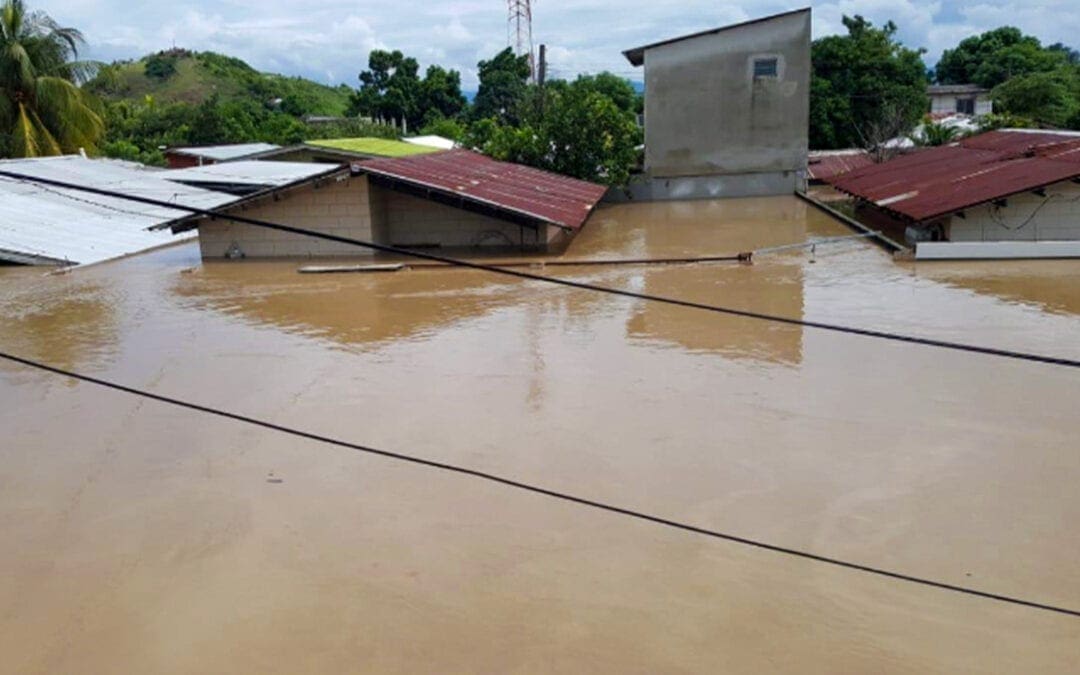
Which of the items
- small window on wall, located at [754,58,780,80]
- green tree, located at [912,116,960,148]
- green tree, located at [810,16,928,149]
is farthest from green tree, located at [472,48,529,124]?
small window on wall, located at [754,58,780,80]

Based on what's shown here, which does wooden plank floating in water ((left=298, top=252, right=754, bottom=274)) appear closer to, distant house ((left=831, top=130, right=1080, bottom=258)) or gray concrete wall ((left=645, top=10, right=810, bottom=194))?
distant house ((left=831, top=130, right=1080, bottom=258))

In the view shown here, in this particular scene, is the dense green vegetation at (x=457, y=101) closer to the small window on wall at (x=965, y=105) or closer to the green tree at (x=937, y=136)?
the green tree at (x=937, y=136)

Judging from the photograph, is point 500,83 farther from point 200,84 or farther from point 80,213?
point 80,213

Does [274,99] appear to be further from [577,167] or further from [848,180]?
[848,180]

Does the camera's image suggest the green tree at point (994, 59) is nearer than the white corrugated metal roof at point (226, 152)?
No

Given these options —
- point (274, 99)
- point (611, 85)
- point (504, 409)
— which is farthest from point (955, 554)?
point (274, 99)

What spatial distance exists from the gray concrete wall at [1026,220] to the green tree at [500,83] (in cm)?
3975

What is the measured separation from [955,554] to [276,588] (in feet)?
13.7

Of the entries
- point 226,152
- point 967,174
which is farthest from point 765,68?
point 226,152

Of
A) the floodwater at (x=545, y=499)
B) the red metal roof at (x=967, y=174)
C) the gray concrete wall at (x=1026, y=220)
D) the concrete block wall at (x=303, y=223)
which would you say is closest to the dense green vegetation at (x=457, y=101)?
the red metal roof at (x=967, y=174)

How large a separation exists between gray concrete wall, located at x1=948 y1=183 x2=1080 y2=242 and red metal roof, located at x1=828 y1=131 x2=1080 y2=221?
0.42 meters

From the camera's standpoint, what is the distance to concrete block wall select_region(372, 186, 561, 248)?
58.4 feet

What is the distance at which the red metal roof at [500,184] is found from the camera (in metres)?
16.0

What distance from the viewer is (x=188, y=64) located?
6094cm
